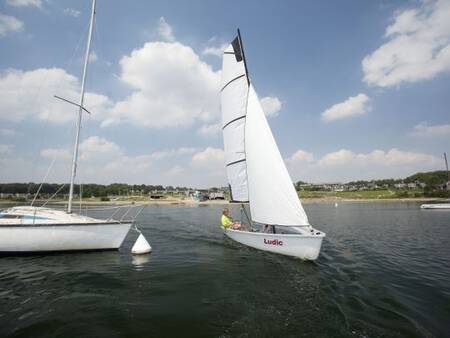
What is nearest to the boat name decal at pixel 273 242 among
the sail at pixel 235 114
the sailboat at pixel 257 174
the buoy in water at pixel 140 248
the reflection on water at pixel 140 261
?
the sailboat at pixel 257 174

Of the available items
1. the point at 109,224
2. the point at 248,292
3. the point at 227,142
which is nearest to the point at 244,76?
the point at 227,142

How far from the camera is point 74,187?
17.6m

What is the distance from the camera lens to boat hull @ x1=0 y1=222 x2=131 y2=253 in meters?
15.0

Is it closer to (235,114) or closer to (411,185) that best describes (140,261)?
(235,114)

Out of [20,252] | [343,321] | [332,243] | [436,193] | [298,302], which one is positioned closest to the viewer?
[343,321]

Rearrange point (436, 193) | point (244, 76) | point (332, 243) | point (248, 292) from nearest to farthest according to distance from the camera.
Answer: point (248, 292)
point (244, 76)
point (332, 243)
point (436, 193)

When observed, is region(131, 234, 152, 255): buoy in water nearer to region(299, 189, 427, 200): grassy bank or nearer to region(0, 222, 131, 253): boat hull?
region(0, 222, 131, 253): boat hull

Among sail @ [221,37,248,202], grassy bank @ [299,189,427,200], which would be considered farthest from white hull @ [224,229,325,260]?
grassy bank @ [299,189,427,200]

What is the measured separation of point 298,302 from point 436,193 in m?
138

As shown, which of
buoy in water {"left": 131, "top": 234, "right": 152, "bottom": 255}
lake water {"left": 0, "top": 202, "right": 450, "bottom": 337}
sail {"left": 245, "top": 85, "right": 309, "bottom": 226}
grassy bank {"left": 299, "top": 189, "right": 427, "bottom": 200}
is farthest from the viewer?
grassy bank {"left": 299, "top": 189, "right": 427, "bottom": 200}

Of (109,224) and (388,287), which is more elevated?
(109,224)

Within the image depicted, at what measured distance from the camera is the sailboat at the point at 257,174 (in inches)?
595

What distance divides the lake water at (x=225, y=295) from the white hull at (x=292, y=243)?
482 mm

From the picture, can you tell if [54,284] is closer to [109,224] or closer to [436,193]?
[109,224]
